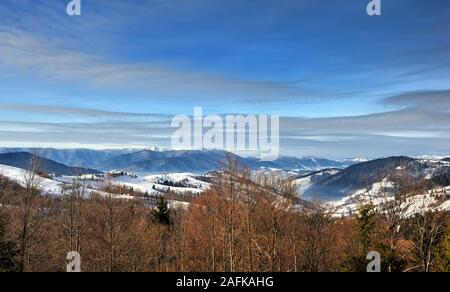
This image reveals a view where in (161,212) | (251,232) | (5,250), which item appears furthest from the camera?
(161,212)

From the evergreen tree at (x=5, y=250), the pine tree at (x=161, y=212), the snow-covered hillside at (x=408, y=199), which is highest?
the snow-covered hillside at (x=408, y=199)

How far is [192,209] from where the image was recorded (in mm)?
68938

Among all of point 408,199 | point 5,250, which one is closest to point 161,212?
point 5,250

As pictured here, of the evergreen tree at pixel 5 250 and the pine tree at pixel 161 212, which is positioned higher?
the evergreen tree at pixel 5 250

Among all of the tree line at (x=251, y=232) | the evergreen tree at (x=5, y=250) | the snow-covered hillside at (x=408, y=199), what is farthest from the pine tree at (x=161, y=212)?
the evergreen tree at (x=5, y=250)

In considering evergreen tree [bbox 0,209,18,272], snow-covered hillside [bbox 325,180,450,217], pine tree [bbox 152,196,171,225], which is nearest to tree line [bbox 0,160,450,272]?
evergreen tree [bbox 0,209,18,272]

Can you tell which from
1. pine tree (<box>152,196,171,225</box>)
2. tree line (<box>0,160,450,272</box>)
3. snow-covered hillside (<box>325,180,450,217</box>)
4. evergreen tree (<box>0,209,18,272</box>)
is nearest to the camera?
snow-covered hillside (<box>325,180,450,217</box>)

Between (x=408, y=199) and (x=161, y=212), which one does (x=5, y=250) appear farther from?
(x=161, y=212)

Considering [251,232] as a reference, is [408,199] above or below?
above

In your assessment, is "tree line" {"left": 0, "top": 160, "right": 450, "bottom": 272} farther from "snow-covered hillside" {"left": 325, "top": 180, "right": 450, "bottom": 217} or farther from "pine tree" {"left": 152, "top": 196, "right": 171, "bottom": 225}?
"pine tree" {"left": 152, "top": 196, "right": 171, "bottom": 225}

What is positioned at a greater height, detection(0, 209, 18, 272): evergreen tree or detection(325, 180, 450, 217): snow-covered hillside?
detection(325, 180, 450, 217): snow-covered hillside

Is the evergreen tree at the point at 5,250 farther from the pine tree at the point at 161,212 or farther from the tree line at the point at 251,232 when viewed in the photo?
the pine tree at the point at 161,212
